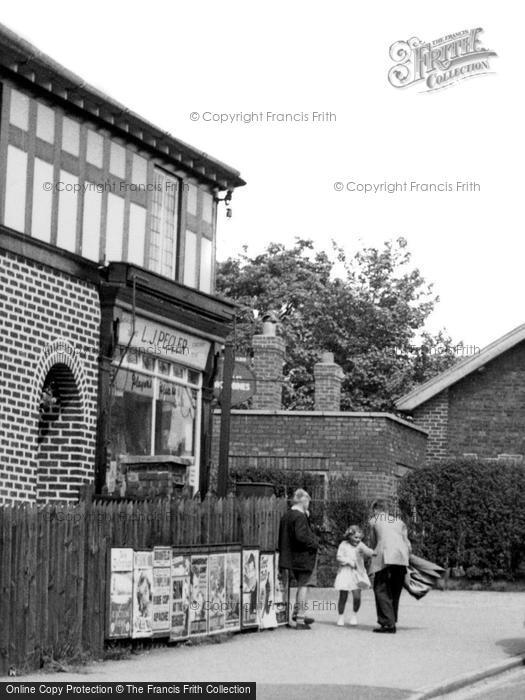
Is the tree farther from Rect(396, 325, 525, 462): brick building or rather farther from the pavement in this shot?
the pavement

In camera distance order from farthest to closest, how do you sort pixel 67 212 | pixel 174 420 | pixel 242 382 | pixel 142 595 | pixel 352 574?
pixel 242 382
pixel 174 420
pixel 67 212
pixel 352 574
pixel 142 595

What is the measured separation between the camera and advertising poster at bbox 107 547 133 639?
52.0 feet

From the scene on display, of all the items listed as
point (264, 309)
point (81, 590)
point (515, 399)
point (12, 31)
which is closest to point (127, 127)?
point (12, 31)

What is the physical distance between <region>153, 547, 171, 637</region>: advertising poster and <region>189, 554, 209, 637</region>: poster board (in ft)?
1.89

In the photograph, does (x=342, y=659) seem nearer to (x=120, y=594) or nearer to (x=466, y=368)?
(x=120, y=594)

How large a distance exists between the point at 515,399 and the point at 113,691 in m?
24.7

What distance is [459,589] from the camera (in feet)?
95.3

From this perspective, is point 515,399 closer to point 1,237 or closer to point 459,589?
point 459,589

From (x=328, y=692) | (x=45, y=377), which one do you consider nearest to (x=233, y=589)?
(x=45, y=377)

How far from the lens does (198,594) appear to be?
17.5 metres

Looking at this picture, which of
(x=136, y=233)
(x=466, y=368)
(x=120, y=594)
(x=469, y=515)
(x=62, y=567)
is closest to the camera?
(x=62, y=567)

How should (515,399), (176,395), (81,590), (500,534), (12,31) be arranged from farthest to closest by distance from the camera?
(515,399) → (500,534) → (176,395) → (12,31) → (81,590)

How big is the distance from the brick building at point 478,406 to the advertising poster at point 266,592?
17.3m

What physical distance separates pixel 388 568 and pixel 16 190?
6.68 metres
